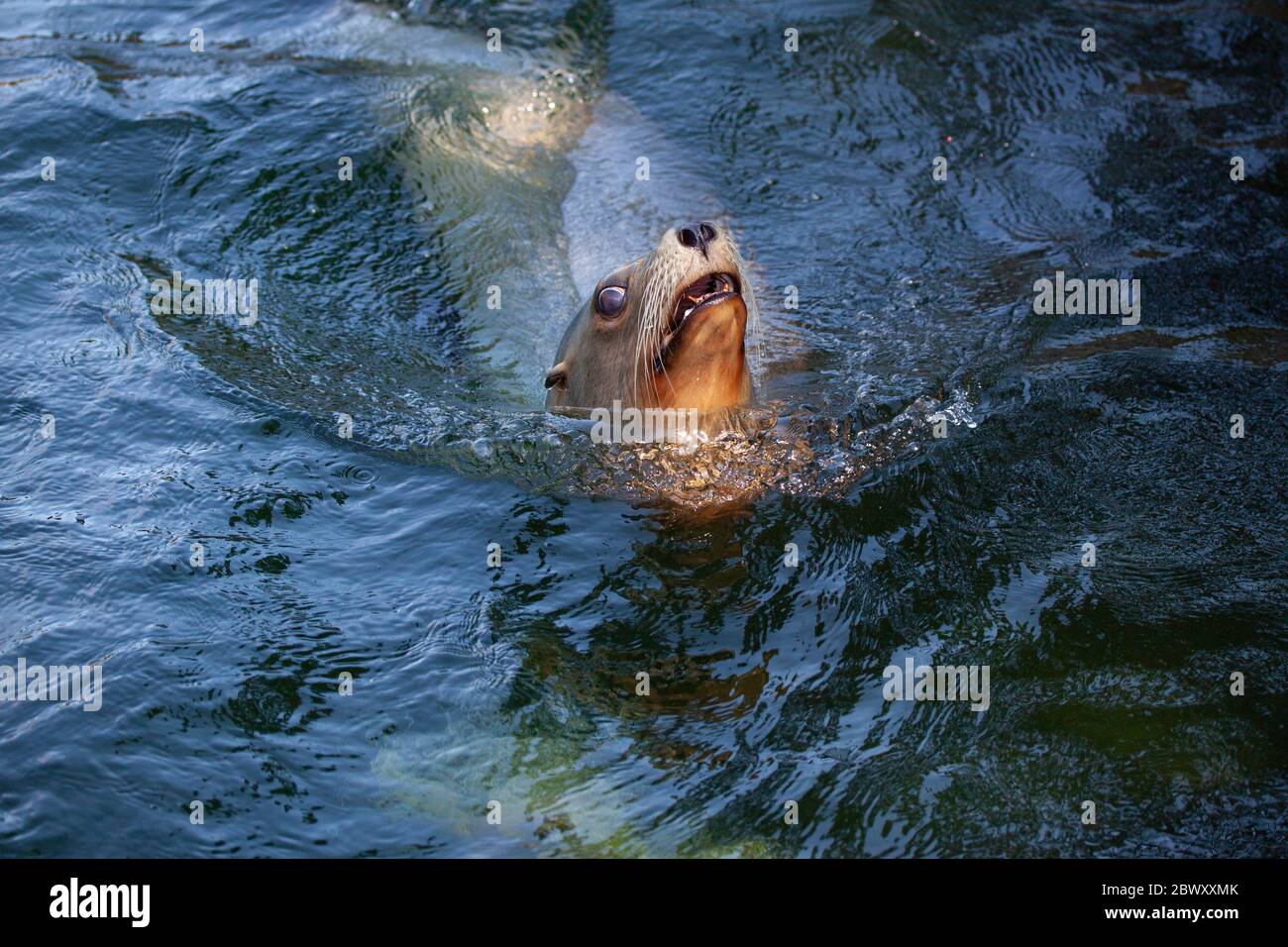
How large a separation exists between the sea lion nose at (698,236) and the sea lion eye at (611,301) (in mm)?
549

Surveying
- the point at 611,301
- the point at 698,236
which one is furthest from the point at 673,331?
the point at 611,301

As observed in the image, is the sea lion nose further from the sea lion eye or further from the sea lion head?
the sea lion eye

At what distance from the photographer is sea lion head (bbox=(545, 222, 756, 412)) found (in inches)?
227

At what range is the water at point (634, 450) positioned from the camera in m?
4.45

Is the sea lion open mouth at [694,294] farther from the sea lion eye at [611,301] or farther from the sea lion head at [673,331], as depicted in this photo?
the sea lion eye at [611,301]

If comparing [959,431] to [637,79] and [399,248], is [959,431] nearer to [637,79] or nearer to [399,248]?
[399,248]

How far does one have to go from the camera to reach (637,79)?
9836 millimetres

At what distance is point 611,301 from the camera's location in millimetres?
6324

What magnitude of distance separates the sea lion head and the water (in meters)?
0.27

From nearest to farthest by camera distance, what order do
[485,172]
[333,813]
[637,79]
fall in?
[333,813] → [485,172] → [637,79]

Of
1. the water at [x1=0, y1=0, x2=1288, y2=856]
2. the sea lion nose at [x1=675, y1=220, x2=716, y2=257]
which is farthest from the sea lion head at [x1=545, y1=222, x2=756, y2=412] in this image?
the water at [x1=0, y1=0, x2=1288, y2=856]

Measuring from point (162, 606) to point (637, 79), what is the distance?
5.93 meters
